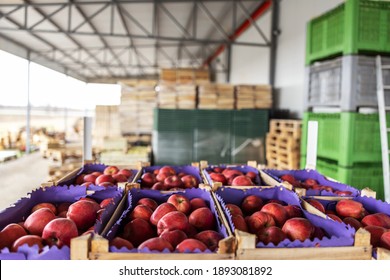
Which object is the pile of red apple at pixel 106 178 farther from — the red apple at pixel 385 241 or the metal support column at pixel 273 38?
the metal support column at pixel 273 38

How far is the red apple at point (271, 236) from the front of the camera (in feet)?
5.60

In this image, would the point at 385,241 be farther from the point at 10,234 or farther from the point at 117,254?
the point at 10,234

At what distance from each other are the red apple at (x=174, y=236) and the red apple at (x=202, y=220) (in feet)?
0.74

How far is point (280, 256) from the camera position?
146 centimetres

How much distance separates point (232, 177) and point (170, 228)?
1476 mm

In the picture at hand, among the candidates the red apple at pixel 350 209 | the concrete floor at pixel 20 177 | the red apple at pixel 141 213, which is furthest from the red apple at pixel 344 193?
the concrete floor at pixel 20 177

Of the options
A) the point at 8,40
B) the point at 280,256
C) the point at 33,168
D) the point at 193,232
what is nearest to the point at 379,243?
the point at 280,256

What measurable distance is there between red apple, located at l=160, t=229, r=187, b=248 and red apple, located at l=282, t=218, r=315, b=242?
540 millimetres

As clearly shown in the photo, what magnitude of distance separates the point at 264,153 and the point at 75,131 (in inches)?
645

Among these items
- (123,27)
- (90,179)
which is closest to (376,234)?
(90,179)

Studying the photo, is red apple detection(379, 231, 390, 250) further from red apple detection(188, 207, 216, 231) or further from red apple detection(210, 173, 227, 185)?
red apple detection(210, 173, 227, 185)

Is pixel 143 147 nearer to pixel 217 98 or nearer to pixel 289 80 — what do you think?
pixel 217 98

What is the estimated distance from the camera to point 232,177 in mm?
3176

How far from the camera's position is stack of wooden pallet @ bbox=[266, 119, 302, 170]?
6.22m
